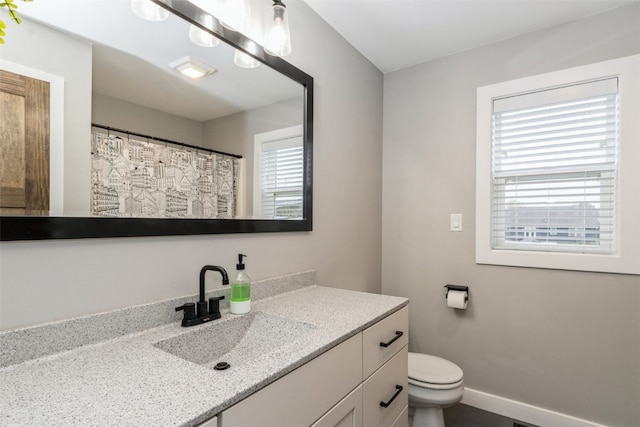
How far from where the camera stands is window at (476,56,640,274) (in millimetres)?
1725

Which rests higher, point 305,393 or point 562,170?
point 562,170

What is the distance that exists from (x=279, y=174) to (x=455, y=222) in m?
1.30

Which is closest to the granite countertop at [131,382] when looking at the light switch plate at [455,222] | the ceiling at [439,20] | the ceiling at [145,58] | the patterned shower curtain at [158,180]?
the patterned shower curtain at [158,180]

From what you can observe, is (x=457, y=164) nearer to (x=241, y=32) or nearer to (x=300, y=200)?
(x=300, y=200)

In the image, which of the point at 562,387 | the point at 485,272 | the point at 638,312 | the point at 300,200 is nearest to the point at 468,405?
the point at 562,387

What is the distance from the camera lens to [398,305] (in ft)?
4.58

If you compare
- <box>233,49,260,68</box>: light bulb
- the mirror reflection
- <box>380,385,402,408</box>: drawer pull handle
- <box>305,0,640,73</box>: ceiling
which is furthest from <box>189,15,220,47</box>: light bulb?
<box>380,385,402,408</box>: drawer pull handle

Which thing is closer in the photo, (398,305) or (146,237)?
(146,237)

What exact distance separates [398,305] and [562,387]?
1312mm

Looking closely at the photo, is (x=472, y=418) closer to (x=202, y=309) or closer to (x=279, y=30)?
(x=202, y=309)

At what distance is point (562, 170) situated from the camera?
190 centimetres

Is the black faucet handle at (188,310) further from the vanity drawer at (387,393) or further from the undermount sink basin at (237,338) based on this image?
the vanity drawer at (387,393)

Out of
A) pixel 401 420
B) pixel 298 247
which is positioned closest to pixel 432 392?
pixel 401 420

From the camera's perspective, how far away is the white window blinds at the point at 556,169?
5.90 ft
